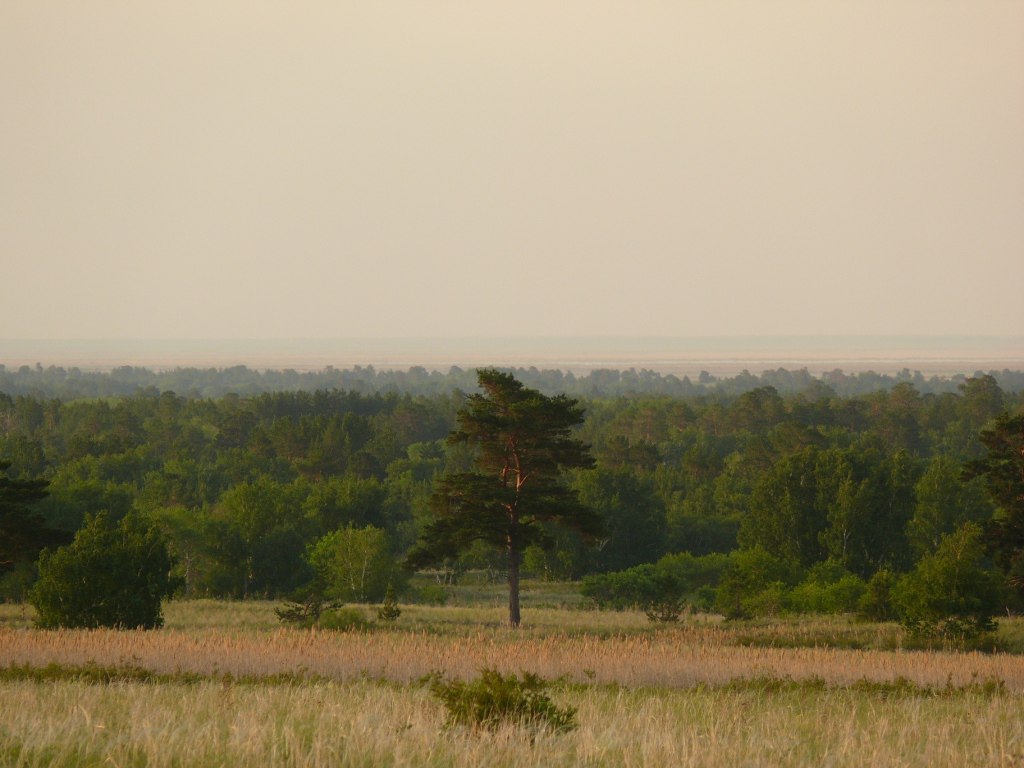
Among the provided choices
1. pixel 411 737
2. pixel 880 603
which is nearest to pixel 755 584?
pixel 880 603

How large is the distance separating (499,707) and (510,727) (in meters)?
1.67

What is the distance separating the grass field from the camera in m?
12.6

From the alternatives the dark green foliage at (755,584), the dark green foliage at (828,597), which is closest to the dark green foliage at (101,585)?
the dark green foliage at (755,584)

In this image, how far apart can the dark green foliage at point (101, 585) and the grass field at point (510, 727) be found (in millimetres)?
2475

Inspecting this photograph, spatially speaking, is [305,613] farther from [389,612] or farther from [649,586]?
[649,586]

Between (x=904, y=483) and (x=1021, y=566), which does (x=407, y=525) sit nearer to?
(x=904, y=483)

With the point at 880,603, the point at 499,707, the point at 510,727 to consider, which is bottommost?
the point at 880,603

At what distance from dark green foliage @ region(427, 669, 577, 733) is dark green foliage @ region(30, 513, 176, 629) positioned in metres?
26.1

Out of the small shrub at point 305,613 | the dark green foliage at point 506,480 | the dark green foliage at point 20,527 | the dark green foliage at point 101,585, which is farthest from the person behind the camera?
the dark green foliage at point 506,480

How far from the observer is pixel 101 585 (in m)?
40.3

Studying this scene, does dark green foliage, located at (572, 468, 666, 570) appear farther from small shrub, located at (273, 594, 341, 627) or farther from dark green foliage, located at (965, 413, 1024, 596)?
dark green foliage, located at (965, 413, 1024, 596)

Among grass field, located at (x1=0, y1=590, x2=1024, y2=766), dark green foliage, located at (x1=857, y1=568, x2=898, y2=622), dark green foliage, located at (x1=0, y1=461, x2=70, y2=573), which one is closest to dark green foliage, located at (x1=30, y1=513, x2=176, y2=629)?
dark green foliage, located at (x1=0, y1=461, x2=70, y2=573)

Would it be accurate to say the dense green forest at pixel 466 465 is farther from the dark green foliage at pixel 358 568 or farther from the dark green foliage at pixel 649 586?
the dark green foliage at pixel 649 586

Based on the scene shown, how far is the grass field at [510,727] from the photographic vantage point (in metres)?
12.6
